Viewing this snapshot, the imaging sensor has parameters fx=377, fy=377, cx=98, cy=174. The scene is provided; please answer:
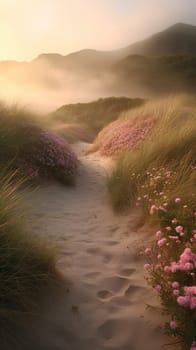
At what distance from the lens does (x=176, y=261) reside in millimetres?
3648

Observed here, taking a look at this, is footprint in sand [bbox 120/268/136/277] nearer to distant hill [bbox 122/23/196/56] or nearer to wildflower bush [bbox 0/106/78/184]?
wildflower bush [bbox 0/106/78/184]

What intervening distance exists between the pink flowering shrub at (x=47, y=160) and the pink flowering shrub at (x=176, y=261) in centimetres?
315

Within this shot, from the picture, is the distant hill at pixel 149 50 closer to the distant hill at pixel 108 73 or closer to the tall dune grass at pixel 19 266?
the distant hill at pixel 108 73

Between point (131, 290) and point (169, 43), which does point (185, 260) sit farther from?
point (169, 43)

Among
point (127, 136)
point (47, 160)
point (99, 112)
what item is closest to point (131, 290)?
point (47, 160)

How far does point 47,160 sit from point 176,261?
5527mm

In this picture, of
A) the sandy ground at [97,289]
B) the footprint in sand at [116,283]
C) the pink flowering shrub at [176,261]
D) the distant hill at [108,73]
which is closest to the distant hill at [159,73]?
the distant hill at [108,73]

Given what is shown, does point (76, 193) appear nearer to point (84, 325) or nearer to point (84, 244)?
point (84, 244)

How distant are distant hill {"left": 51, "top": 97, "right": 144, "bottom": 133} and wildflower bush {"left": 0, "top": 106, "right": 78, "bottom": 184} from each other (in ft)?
60.6

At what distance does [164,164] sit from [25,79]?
9094cm

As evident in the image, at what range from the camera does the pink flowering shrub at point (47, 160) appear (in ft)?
26.8

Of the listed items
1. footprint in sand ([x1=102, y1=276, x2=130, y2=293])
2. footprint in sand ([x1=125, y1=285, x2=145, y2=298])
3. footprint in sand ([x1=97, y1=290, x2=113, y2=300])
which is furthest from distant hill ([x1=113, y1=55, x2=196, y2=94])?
footprint in sand ([x1=97, y1=290, x2=113, y2=300])

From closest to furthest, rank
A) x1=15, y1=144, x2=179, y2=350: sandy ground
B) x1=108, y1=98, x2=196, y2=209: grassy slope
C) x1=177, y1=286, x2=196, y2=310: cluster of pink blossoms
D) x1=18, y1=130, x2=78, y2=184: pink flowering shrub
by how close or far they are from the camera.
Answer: x1=177, y1=286, x2=196, y2=310: cluster of pink blossoms, x1=15, y1=144, x2=179, y2=350: sandy ground, x1=108, y1=98, x2=196, y2=209: grassy slope, x1=18, y1=130, x2=78, y2=184: pink flowering shrub

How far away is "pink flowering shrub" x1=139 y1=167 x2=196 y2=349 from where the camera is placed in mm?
2785
